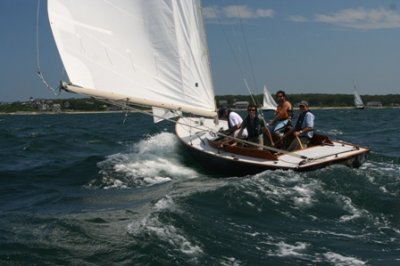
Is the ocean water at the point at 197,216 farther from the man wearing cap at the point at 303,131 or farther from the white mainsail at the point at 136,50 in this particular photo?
the white mainsail at the point at 136,50

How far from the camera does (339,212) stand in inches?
→ 357

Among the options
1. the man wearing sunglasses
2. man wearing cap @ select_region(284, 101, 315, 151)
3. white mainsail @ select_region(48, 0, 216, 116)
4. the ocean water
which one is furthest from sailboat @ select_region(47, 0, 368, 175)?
the ocean water

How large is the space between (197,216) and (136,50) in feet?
16.1

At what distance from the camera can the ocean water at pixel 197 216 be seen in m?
6.75

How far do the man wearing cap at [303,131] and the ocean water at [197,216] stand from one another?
157cm

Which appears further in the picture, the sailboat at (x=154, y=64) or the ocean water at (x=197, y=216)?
the sailboat at (x=154, y=64)

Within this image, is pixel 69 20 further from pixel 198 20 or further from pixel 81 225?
pixel 81 225

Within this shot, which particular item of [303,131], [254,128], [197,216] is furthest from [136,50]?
[197,216]

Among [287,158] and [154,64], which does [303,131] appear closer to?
[287,158]

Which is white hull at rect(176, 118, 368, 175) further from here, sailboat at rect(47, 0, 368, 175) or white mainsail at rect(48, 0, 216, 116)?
white mainsail at rect(48, 0, 216, 116)

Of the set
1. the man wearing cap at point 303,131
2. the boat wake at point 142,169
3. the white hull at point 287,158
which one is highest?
the man wearing cap at point 303,131

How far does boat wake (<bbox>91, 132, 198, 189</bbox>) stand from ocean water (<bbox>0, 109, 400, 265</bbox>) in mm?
44

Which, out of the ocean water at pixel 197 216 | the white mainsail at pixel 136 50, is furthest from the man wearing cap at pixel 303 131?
the white mainsail at pixel 136 50

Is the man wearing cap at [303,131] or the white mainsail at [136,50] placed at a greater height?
the white mainsail at [136,50]
